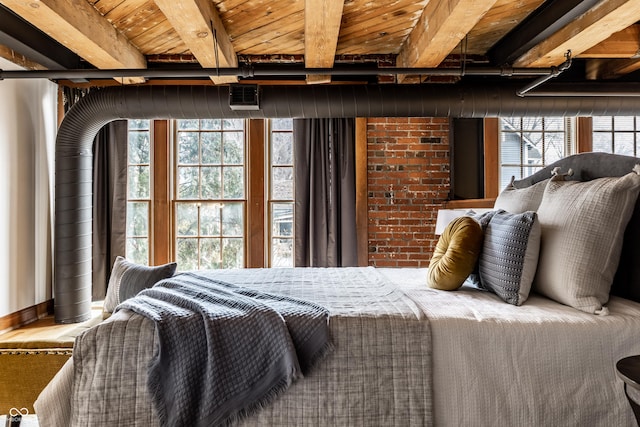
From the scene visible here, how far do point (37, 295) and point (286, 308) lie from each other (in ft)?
12.5

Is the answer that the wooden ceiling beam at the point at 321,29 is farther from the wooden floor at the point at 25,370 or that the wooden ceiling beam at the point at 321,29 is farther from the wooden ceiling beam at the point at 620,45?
the wooden floor at the point at 25,370

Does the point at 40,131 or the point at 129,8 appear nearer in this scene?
the point at 129,8

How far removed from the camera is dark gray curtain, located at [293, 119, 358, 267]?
470 centimetres

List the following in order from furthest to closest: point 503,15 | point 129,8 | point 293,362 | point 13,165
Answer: point 13,165
point 503,15
point 129,8
point 293,362

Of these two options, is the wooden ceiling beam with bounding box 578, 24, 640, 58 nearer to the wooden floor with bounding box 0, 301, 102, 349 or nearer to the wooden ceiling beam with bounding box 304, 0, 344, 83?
the wooden ceiling beam with bounding box 304, 0, 344, 83

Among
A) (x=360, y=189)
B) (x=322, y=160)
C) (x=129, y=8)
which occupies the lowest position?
(x=360, y=189)

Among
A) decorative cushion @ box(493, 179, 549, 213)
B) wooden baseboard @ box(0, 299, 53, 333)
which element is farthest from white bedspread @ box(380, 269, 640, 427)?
wooden baseboard @ box(0, 299, 53, 333)

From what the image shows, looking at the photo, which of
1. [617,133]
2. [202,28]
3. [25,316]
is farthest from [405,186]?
[25,316]

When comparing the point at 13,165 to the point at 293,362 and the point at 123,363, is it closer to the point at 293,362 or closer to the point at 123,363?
the point at 123,363

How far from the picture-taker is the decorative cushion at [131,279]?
2531mm

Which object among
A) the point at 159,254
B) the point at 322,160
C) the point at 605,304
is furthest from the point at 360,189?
the point at 605,304

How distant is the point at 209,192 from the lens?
196 inches

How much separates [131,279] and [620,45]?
413 centimetres

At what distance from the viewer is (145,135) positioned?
16.3ft
